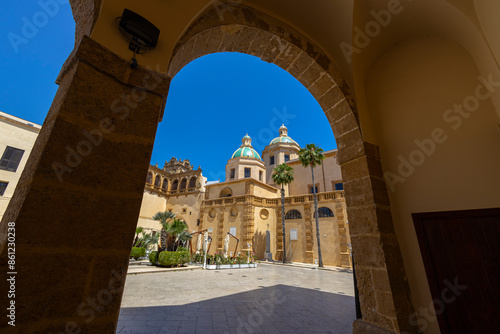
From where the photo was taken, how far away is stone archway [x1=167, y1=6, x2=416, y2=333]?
2666 mm

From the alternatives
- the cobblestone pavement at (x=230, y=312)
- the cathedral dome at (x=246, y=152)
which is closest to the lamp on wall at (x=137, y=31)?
the cobblestone pavement at (x=230, y=312)

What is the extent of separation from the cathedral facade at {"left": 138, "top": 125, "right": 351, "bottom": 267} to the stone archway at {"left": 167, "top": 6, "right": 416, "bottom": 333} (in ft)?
53.1

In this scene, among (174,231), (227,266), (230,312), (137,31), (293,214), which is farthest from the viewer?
(293,214)

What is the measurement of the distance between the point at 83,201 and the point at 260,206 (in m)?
21.7

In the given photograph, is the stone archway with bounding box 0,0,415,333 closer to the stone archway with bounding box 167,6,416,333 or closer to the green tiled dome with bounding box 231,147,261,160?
the stone archway with bounding box 167,6,416,333

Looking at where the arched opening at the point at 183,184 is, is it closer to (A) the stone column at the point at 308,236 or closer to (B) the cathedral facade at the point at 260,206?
(B) the cathedral facade at the point at 260,206

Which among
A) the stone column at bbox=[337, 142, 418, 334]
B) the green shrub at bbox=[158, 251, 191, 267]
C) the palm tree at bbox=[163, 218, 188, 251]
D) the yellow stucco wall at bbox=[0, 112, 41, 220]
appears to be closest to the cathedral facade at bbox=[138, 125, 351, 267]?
the palm tree at bbox=[163, 218, 188, 251]

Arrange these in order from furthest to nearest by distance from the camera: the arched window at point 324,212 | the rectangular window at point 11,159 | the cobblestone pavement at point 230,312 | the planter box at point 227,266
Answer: the arched window at point 324,212
the rectangular window at point 11,159
the planter box at point 227,266
the cobblestone pavement at point 230,312

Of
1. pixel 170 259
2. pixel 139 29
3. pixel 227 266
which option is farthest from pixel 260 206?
pixel 139 29

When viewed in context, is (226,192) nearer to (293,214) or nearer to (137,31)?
(293,214)

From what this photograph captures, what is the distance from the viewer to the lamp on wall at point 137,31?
5.90 feet

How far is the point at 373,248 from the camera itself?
2.93 metres

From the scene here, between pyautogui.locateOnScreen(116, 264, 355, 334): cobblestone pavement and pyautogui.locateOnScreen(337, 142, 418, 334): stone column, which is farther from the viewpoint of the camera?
pyautogui.locateOnScreen(116, 264, 355, 334): cobblestone pavement

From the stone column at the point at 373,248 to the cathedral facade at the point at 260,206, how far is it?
16152mm
